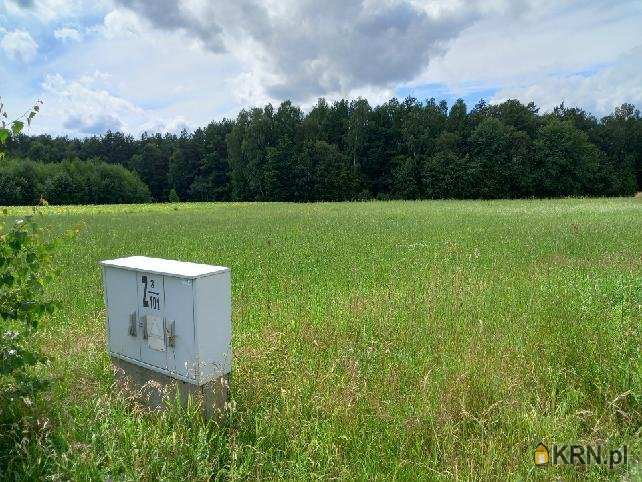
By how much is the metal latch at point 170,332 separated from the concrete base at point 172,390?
0.31 m

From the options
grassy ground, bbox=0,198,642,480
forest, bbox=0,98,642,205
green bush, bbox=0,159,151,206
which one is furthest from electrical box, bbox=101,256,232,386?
green bush, bbox=0,159,151,206

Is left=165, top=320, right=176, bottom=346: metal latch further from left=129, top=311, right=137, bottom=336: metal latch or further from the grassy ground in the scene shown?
the grassy ground

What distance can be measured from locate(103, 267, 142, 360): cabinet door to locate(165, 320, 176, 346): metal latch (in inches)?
13.6

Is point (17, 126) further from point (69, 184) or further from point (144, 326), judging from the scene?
point (69, 184)

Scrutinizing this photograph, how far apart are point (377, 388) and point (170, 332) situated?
6.07 feet

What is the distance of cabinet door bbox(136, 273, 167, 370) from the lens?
3402 millimetres

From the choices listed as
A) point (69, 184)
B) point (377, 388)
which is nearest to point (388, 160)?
point (69, 184)

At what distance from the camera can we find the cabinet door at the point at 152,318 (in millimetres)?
3402

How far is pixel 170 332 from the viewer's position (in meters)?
3.35

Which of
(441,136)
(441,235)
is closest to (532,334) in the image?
(441,235)

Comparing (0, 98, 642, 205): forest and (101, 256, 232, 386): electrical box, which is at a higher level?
(0, 98, 642, 205): forest

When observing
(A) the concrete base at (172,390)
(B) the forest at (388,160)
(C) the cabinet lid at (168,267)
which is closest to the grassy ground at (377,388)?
(A) the concrete base at (172,390)

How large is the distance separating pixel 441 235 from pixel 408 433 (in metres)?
12.0

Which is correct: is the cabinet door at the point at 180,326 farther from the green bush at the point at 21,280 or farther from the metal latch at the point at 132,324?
the green bush at the point at 21,280
